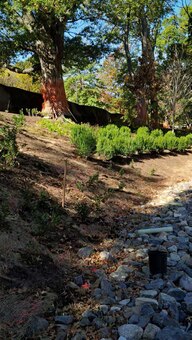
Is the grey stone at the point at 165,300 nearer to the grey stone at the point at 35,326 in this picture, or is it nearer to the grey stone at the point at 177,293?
the grey stone at the point at 177,293

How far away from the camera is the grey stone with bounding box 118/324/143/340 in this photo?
7.27 feet

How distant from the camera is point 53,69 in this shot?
12.0 m

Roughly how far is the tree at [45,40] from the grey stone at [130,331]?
9108 mm

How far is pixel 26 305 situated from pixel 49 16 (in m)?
9.67

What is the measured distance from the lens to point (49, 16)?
1037 centimetres

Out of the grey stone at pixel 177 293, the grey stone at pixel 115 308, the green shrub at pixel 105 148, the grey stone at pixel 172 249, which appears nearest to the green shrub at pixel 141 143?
the green shrub at pixel 105 148

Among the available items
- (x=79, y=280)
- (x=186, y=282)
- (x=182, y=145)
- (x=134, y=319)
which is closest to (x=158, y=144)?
(x=182, y=145)

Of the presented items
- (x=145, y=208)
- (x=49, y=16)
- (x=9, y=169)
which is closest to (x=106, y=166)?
(x=145, y=208)

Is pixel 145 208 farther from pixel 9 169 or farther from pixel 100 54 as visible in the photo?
pixel 100 54

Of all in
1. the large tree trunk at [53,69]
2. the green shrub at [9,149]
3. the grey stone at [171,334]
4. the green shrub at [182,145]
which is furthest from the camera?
the green shrub at [182,145]

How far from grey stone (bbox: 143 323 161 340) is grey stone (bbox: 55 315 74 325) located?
544 millimetres

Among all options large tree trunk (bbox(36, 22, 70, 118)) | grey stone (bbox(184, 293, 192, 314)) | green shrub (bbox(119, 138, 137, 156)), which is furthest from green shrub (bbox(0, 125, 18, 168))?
large tree trunk (bbox(36, 22, 70, 118))

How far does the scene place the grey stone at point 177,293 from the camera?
2.77 meters

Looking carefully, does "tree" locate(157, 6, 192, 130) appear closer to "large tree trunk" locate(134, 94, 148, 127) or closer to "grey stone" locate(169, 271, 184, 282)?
"large tree trunk" locate(134, 94, 148, 127)
